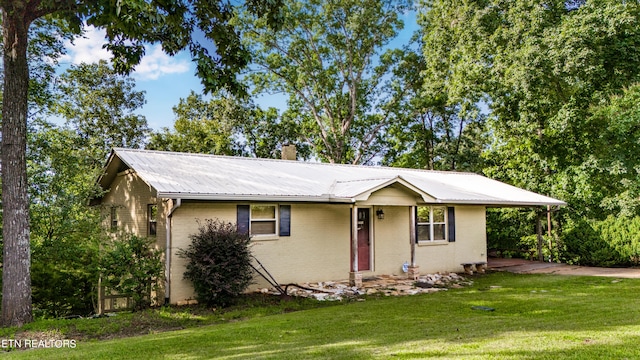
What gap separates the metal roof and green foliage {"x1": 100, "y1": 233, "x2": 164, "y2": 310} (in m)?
1.56

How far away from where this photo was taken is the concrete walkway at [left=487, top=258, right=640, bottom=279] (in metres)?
13.4

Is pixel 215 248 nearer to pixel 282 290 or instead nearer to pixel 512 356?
pixel 282 290

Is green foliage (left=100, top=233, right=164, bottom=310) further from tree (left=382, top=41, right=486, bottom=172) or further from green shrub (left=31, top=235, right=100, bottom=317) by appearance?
tree (left=382, top=41, right=486, bottom=172)

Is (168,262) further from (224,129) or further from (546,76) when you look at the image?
(224,129)

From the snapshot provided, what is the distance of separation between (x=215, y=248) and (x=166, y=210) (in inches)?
66.3

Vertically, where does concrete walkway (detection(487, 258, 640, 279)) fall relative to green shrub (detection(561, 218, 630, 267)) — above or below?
below

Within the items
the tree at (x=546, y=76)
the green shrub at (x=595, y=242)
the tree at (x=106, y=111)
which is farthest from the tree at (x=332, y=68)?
the green shrub at (x=595, y=242)

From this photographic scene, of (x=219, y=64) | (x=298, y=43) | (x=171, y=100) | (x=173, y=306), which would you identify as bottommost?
(x=173, y=306)

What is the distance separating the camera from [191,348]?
595 cm

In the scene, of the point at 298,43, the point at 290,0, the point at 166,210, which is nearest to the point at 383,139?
the point at 298,43

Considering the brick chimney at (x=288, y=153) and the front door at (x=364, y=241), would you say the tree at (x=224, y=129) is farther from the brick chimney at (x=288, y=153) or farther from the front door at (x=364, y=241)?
the front door at (x=364, y=241)

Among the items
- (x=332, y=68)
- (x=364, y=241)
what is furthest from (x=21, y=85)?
(x=332, y=68)

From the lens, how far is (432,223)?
14.2 meters

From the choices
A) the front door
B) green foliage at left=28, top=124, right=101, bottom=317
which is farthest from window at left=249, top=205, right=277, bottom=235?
green foliage at left=28, top=124, right=101, bottom=317
